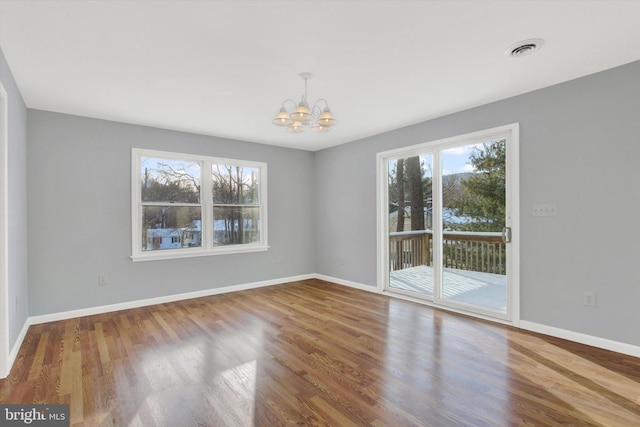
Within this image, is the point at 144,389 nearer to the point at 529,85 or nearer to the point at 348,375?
the point at 348,375

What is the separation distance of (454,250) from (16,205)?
4.76 metres

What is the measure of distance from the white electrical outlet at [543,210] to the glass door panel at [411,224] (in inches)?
49.2

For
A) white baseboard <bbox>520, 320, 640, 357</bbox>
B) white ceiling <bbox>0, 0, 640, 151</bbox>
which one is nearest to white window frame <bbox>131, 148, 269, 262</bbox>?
white ceiling <bbox>0, 0, 640, 151</bbox>

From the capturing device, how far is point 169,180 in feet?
15.2

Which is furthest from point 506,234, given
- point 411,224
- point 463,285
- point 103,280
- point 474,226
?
point 103,280

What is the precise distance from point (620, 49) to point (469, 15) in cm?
147

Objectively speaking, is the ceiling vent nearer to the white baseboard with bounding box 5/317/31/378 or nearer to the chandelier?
the chandelier

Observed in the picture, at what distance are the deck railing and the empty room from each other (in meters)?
0.03

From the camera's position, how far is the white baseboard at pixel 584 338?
271 centimetres

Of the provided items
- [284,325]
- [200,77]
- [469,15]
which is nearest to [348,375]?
[284,325]

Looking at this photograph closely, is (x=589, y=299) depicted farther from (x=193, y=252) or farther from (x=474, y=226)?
(x=193, y=252)

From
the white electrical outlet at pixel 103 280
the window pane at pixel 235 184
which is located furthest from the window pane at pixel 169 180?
the white electrical outlet at pixel 103 280

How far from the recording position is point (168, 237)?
461cm

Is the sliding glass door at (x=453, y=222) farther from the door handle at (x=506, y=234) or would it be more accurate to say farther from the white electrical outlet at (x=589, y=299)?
the white electrical outlet at (x=589, y=299)
